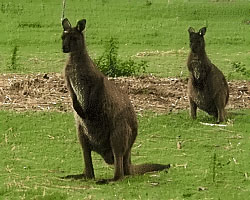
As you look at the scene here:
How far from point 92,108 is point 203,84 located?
3342 millimetres

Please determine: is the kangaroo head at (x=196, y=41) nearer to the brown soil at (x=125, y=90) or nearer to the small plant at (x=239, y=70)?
the brown soil at (x=125, y=90)

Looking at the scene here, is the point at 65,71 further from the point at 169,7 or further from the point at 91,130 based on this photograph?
the point at 169,7

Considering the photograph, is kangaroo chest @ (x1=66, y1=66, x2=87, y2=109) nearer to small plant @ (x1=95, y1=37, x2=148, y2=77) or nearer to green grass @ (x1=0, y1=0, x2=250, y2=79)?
small plant @ (x1=95, y1=37, x2=148, y2=77)

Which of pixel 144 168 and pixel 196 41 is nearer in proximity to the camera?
pixel 144 168

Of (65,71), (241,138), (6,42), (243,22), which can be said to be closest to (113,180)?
(65,71)

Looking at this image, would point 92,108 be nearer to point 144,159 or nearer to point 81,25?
point 81,25

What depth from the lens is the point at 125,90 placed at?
10648mm

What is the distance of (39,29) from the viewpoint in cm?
1673

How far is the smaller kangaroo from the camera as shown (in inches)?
381

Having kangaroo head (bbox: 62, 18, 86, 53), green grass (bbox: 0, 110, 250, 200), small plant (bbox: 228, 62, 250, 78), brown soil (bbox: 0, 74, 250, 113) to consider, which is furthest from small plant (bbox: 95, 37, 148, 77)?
kangaroo head (bbox: 62, 18, 86, 53)

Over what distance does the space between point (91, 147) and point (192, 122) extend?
2.93 m

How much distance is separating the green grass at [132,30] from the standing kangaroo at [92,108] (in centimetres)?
584

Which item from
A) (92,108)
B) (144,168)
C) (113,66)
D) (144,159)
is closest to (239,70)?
(113,66)

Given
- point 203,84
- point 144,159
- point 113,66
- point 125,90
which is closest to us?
point 144,159
